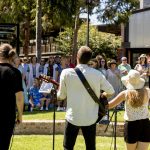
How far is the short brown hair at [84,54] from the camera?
23.1 ft

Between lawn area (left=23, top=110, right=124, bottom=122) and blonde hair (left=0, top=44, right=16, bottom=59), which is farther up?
blonde hair (left=0, top=44, right=16, bottom=59)

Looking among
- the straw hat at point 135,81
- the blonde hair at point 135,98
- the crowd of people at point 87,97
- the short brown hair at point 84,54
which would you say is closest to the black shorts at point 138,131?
the crowd of people at point 87,97

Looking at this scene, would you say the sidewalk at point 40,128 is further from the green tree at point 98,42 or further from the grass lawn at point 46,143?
the green tree at point 98,42

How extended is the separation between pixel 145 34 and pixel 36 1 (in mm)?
10336

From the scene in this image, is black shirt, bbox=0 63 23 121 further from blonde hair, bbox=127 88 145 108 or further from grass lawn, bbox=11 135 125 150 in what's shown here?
grass lawn, bbox=11 135 125 150

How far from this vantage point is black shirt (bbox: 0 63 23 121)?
6.87m

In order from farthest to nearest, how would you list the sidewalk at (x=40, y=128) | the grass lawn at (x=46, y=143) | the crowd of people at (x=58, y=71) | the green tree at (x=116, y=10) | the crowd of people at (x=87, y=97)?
the green tree at (x=116, y=10) < the crowd of people at (x=58, y=71) < the sidewalk at (x=40, y=128) < the grass lawn at (x=46, y=143) < the crowd of people at (x=87, y=97)

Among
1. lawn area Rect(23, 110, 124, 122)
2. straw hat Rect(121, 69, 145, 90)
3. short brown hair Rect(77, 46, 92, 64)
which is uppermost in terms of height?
short brown hair Rect(77, 46, 92, 64)

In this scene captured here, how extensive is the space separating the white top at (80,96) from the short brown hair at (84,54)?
73mm

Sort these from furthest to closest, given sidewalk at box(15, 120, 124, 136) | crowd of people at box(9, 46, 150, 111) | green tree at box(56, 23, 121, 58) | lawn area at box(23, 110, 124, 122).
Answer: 1. green tree at box(56, 23, 121, 58)
2. crowd of people at box(9, 46, 150, 111)
3. lawn area at box(23, 110, 124, 122)
4. sidewalk at box(15, 120, 124, 136)

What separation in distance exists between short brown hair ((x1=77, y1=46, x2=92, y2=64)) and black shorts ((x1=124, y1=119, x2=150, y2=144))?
121cm

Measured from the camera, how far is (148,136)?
24.6 ft

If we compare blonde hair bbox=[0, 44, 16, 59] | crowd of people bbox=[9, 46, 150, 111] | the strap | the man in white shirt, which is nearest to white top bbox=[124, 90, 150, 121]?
the man in white shirt

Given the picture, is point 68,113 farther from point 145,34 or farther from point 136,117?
point 145,34
